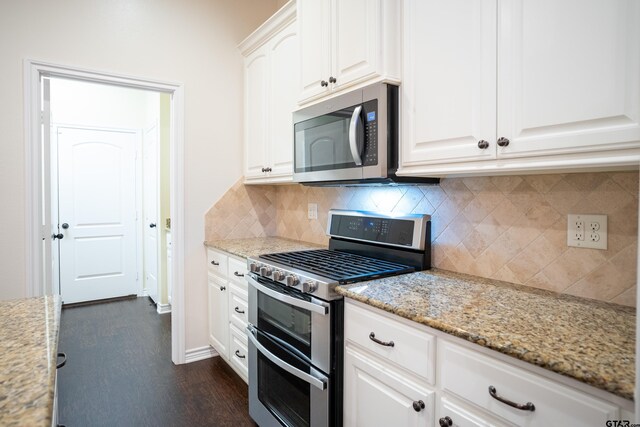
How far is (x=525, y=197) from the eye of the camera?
4.86ft

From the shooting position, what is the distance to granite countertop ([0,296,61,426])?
604 millimetres

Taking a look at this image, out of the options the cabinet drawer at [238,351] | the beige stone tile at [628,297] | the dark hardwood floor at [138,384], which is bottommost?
the dark hardwood floor at [138,384]

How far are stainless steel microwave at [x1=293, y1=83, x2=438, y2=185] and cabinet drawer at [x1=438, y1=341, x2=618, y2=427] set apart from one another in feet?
2.66

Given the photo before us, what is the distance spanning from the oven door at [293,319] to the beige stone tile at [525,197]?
851 mm

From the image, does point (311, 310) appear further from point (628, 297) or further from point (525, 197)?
point (628, 297)

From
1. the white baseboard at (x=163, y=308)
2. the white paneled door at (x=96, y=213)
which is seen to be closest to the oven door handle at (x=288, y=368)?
the white baseboard at (x=163, y=308)

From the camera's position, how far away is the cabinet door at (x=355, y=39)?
5.31 ft

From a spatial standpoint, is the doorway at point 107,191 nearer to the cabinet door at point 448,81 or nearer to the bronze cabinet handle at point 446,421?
the cabinet door at point 448,81

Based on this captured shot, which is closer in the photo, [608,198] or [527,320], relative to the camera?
[527,320]

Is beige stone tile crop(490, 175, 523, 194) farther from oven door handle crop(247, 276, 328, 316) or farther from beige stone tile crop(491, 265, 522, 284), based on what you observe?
oven door handle crop(247, 276, 328, 316)

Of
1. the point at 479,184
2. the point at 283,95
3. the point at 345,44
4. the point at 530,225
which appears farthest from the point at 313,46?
the point at 530,225

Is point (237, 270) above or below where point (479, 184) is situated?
below

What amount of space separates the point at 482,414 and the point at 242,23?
3030 mm

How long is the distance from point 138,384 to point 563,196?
262cm
